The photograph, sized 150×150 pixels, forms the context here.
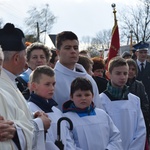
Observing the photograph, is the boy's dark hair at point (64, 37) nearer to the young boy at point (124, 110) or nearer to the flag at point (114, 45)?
the young boy at point (124, 110)

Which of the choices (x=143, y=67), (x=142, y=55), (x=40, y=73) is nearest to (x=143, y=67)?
(x=143, y=67)

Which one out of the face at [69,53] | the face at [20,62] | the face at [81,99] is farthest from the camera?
the face at [69,53]

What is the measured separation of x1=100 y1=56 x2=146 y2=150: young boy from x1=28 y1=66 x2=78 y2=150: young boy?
1.17 metres

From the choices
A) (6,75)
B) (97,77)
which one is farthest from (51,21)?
(6,75)

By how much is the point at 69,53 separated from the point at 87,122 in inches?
32.3

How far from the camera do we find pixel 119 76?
199 inches

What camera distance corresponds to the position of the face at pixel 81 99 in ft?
13.5

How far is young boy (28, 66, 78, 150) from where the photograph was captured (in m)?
3.72

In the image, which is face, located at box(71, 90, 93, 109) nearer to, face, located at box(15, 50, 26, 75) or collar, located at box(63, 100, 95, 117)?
collar, located at box(63, 100, 95, 117)

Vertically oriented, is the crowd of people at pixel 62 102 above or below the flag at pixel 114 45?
below

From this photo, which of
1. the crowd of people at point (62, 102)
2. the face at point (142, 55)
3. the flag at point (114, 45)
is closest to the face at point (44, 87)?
the crowd of people at point (62, 102)

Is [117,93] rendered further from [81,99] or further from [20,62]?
[20,62]

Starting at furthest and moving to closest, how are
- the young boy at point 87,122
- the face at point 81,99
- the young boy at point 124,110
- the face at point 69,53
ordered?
the young boy at point 124,110
the face at point 69,53
the face at point 81,99
the young boy at point 87,122

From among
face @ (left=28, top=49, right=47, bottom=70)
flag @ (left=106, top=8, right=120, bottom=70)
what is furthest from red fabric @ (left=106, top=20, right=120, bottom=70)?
face @ (left=28, top=49, right=47, bottom=70)
